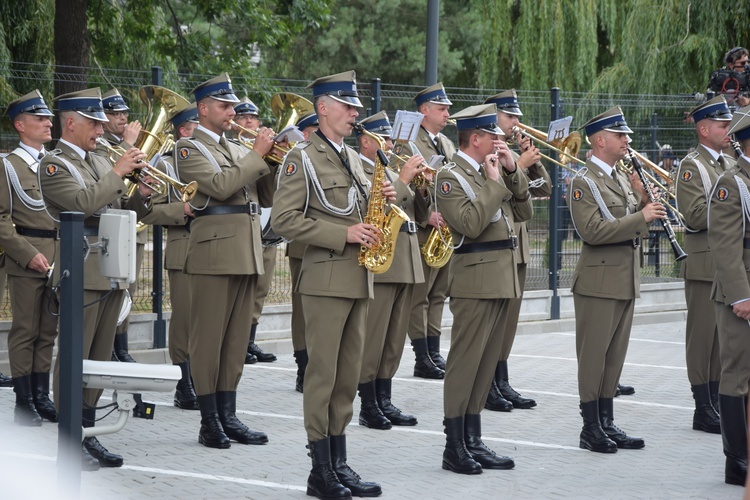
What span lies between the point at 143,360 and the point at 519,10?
14951mm

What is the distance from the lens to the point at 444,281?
441 inches

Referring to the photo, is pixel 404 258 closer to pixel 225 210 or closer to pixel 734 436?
pixel 225 210

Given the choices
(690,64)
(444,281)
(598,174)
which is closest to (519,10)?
(690,64)

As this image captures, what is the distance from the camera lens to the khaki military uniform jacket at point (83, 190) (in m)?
7.23

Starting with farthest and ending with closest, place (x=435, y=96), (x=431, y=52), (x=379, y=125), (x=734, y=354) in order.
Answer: (x=431, y=52) → (x=435, y=96) → (x=379, y=125) → (x=734, y=354)

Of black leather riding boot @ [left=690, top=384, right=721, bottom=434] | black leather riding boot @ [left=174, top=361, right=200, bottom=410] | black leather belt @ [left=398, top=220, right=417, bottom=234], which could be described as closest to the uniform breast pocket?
black leather belt @ [left=398, top=220, right=417, bottom=234]

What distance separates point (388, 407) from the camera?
9.03 metres

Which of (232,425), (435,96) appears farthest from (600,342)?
(435,96)

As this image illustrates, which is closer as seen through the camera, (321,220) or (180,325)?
(321,220)

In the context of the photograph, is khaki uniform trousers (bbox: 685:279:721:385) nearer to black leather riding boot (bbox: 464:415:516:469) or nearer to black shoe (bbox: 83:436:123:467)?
black leather riding boot (bbox: 464:415:516:469)

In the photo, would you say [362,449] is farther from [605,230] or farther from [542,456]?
[605,230]

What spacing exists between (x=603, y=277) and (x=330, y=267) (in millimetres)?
2323

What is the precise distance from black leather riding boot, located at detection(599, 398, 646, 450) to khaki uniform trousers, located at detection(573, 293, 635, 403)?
3.3 inches

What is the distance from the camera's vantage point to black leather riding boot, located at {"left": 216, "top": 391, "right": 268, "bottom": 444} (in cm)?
809
